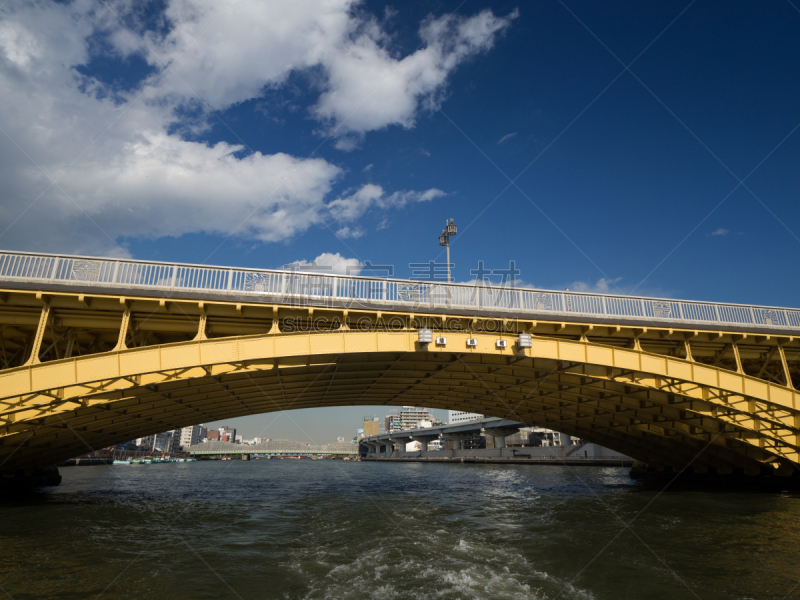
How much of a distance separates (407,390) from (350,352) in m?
17.7

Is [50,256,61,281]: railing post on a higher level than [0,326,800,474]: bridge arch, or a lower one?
higher

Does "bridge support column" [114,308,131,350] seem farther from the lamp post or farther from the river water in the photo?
the lamp post

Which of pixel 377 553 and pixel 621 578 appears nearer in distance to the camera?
pixel 621 578

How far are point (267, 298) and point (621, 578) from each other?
1621 cm

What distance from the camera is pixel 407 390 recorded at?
3734cm

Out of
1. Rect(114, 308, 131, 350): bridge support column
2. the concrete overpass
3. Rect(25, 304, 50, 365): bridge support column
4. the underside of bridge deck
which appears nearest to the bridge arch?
the underside of bridge deck

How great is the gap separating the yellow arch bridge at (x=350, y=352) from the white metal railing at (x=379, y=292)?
7 cm

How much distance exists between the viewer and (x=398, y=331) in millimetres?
21812

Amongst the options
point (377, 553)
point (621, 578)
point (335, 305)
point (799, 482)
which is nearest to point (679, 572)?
point (621, 578)

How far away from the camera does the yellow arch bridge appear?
18.7 m

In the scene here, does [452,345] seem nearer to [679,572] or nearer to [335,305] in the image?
[335,305]

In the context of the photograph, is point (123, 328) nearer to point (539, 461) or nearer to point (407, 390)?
point (407, 390)

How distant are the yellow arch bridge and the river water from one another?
17.3 ft

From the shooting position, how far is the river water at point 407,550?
12094mm
